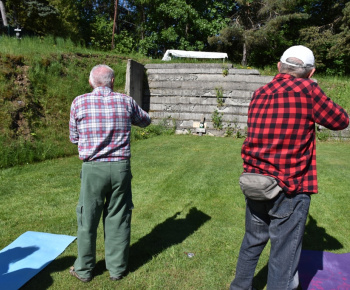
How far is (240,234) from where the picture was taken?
370 centimetres

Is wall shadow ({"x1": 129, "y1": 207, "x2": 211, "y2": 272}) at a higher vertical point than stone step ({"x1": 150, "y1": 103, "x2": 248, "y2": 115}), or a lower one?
lower

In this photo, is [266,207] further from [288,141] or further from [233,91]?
[233,91]

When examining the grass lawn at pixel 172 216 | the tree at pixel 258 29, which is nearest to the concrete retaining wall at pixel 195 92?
the grass lawn at pixel 172 216

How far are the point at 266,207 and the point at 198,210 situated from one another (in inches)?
94.6

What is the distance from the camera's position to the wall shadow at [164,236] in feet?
10.5

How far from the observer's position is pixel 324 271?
2928mm

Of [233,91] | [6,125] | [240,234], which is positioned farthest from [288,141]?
[233,91]

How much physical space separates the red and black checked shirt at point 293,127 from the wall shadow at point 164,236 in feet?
5.92

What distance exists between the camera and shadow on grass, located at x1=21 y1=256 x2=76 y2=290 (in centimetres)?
269

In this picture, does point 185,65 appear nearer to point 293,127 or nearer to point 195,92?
point 195,92

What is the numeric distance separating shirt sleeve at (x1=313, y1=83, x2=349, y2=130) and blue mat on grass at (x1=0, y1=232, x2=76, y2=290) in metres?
2.82

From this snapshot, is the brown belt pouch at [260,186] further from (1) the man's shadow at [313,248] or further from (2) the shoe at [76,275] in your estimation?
(2) the shoe at [76,275]

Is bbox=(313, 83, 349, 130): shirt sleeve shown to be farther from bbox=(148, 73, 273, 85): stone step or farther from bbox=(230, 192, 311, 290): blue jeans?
bbox=(148, 73, 273, 85): stone step

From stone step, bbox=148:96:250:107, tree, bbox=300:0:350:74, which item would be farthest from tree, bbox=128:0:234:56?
stone step, bbox=148:96:250:107
